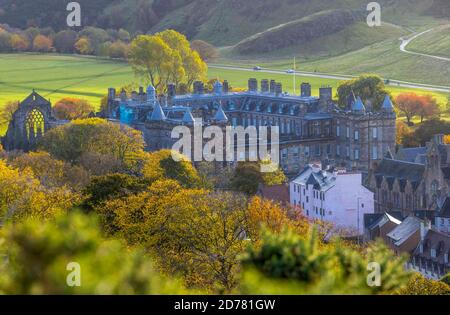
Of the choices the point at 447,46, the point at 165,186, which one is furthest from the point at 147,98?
the point at 447,46

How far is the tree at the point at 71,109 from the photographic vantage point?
142 meters

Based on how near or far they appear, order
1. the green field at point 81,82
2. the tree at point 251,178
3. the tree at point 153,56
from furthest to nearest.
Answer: the green field at point 81,82
the tree at point 153,56
the tree at point 251,178

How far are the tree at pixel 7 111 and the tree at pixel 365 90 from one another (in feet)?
115

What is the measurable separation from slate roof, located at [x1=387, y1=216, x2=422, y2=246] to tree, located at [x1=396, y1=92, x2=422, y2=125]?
69.9 meters

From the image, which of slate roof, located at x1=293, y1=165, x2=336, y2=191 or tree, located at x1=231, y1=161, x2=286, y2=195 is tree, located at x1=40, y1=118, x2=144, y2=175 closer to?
tree, located at x1=231, y1=161, x2=286, y2=195

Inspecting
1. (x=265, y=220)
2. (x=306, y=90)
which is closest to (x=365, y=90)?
(x=306, y=90)

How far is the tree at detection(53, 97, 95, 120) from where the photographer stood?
142m

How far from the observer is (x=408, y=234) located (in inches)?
2753

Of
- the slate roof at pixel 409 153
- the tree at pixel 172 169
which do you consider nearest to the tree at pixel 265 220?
the tree at pixel 172 169

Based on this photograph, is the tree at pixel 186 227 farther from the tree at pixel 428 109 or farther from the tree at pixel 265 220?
the tree at pixel 428 109

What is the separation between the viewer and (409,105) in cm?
14438

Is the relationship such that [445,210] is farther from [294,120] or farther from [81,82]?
[81,82]

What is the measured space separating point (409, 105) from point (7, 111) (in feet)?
150

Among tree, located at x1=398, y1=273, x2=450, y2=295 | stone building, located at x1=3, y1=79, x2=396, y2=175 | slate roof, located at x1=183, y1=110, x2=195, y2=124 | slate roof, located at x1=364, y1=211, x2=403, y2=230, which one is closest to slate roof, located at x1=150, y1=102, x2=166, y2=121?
stone building, located at x1=3, y1=79, x2=396, y2=175
